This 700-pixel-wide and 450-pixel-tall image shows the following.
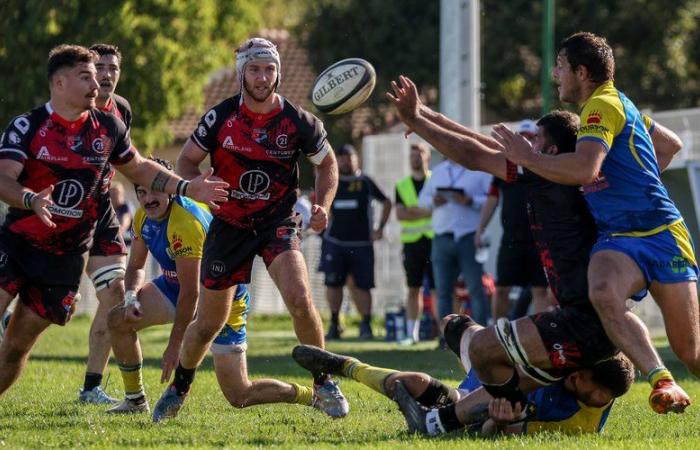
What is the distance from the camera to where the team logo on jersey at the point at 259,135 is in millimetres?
8312

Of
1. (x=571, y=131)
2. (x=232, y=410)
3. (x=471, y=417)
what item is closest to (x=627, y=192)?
(x=571, y=131)

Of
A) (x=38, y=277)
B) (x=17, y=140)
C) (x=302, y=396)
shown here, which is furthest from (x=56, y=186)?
(x=302, y=396)

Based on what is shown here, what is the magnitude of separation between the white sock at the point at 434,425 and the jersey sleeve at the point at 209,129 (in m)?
2.29

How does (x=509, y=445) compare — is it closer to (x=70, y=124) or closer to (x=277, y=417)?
(x=277, y=417)

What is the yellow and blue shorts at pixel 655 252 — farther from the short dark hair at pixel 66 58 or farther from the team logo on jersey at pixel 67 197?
the short dark hair at pixel 66 58

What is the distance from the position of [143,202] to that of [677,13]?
27.4 metres

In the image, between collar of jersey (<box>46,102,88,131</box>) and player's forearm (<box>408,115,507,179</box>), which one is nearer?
player's forearm (<box>408,115,507,179</box>)

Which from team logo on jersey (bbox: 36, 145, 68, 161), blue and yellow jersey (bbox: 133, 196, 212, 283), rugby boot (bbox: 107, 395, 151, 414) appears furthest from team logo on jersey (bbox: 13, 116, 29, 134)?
rugby boot (bbox: 107, 395, 151, 414)

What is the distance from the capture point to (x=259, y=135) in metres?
8.31

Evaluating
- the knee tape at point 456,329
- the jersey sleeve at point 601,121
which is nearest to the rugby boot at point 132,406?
the knee tape at point 456,329

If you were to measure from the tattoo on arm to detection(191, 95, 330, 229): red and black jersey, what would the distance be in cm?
41

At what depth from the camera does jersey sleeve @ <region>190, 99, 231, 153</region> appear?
833 cm

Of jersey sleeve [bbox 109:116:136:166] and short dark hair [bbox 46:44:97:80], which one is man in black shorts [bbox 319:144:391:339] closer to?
jersey sleeve [bbox 109:116:136:166]

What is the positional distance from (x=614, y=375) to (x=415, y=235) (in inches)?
362
